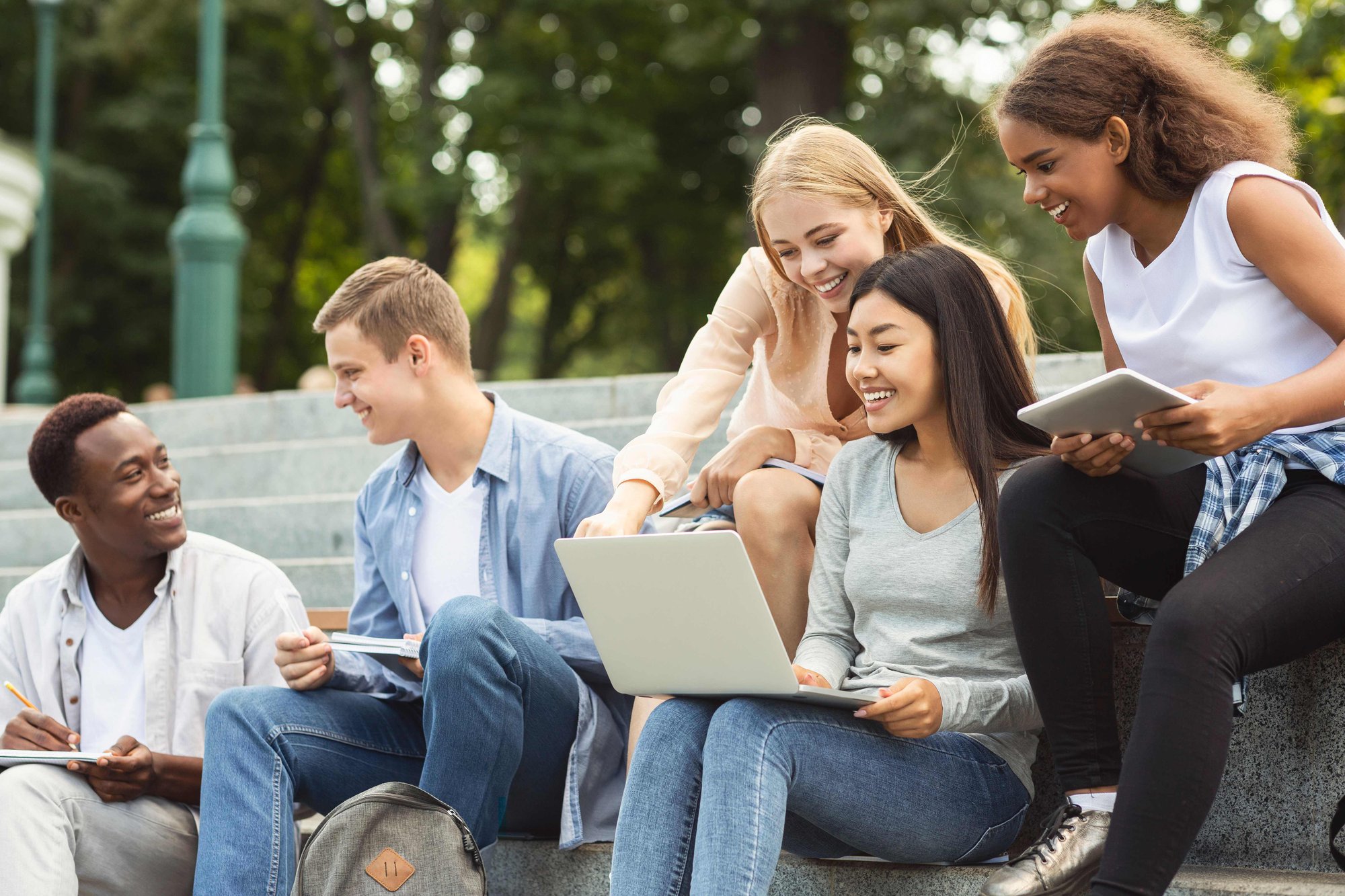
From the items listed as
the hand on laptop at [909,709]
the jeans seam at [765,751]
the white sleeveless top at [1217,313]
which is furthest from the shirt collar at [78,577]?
the white sleeveless top at [1217,313]

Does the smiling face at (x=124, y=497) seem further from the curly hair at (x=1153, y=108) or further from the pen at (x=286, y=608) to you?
the curly hair at (x=1153, y=108)

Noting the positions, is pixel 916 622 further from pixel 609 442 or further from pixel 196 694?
pixel 609 442

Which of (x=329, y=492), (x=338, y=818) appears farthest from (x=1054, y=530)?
(x=329, y=492)

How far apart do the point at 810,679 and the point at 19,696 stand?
5.79 ft

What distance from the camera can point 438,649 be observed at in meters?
2.85

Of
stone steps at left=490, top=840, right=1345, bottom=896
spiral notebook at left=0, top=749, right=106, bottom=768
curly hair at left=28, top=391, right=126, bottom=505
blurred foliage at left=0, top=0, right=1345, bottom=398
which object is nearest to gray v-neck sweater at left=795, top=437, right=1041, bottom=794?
stone steps at left=490, top=840, right=1345, bottom=896

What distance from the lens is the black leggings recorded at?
2127 mm

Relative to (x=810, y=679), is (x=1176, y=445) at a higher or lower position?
higher

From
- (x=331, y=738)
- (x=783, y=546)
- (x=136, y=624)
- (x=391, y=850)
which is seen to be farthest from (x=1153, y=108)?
(x=136, y=624)

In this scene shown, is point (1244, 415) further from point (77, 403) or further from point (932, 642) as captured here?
point (77, 403)

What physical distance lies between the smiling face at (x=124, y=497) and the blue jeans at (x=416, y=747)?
0.57m

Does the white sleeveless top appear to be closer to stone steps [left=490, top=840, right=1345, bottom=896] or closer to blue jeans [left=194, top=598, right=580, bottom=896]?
stone steps [left=490, top=840, right=1345, bottom=896]

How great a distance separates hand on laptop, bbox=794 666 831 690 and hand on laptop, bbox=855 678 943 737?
0.15 metres

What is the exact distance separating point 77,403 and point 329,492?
8.73ft
